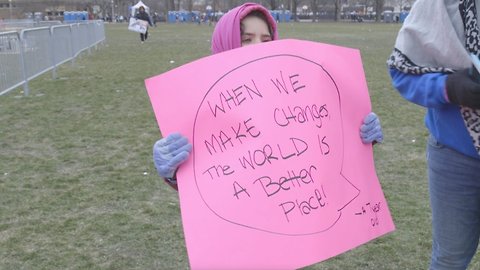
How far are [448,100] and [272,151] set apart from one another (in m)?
0.56

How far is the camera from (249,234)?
1638 mm

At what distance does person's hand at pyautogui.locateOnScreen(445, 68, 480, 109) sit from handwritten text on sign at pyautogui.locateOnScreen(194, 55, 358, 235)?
14.8 inches

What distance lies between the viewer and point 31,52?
987 centimetres

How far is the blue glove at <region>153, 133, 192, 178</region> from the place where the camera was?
5.46 feet

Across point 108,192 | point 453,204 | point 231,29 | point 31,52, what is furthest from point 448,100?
point 31,52

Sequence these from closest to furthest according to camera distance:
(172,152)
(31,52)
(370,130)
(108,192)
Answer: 1. (172,152)
2. (370,130)
3. (108,192)
4. (31,52)

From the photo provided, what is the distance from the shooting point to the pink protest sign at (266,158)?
5.38 ft

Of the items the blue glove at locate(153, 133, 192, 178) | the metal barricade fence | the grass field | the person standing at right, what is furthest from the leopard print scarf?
the metal barricade fence

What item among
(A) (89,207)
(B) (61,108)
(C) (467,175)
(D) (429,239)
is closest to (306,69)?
(C) (467,175)

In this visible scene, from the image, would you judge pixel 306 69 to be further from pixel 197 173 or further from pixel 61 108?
pixel 61 108

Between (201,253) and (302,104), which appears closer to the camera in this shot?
(201,253)

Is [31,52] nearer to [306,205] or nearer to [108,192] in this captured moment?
[108,192]

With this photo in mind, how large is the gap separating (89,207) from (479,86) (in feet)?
10.3

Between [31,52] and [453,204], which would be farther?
[31,52]
